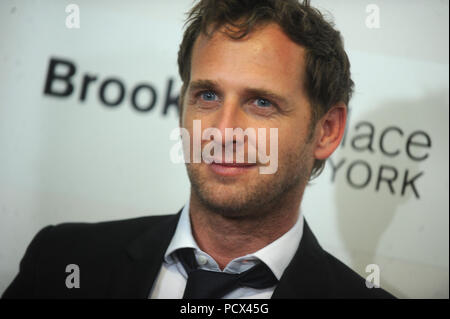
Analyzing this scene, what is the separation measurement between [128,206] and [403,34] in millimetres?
1163

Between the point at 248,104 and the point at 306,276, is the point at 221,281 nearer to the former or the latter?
the point at 306,276

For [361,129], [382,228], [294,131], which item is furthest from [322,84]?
[382,228]

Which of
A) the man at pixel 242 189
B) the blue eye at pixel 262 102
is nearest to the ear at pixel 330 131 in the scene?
the man at pixel 242 189

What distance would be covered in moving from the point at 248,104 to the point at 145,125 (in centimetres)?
58

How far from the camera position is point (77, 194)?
5.35 feet

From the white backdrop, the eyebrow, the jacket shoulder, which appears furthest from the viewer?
the white backdrop

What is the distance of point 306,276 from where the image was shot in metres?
1.25

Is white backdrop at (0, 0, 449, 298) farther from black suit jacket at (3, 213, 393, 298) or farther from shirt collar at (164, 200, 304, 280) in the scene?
shirt collar at (164, 200, 304, 280)

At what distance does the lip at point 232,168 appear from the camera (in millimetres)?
1163

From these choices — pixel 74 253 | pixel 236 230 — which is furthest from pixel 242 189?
pixel 74 253

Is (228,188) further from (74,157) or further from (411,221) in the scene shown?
(411,221)

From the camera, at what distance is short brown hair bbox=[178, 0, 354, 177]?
1191 millimetres

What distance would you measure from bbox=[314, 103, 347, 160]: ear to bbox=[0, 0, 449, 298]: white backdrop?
12.1 inches

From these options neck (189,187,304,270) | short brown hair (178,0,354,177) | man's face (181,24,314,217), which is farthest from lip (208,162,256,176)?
short brown hair (178,0,354,177)
